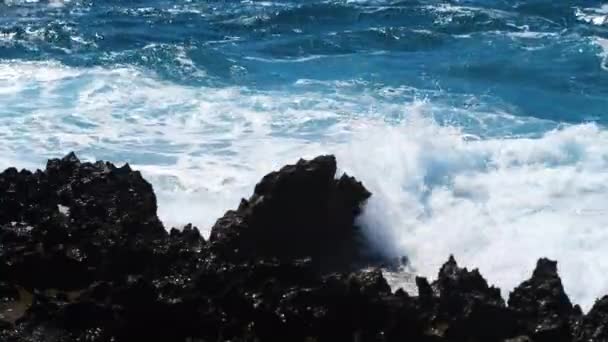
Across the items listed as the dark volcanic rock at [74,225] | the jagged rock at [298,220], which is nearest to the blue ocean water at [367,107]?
the jagged rock at [298,220]

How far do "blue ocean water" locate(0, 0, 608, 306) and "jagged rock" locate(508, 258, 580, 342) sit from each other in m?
2.26

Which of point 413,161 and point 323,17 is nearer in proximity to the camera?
point 413,161

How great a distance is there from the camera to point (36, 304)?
708 centimetres

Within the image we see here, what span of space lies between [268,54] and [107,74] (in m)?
4.20

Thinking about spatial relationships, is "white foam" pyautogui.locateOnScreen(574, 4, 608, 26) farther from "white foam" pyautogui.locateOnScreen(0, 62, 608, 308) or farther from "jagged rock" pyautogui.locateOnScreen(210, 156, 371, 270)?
"jagged rock" pyautogui.locateOnScreen(210, 156, 371, 270)

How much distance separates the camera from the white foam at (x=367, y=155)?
10.7 meters

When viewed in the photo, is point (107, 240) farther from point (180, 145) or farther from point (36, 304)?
point (180, 145)

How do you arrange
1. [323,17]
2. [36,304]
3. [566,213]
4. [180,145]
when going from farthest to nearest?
[323,17] < [180,145] < [566,213] < [36,304]

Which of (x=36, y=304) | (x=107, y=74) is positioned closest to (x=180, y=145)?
(x=107, y=74)

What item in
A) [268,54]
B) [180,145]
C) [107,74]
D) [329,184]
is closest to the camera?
[329,184]

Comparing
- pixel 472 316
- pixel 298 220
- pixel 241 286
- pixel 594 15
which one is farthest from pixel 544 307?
pixel 594 15

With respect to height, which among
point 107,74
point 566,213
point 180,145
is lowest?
point 566,213

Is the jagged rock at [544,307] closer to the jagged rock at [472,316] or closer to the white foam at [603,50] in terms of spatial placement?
the jagged rock at [472,316]

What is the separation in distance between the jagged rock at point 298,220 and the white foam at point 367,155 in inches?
30.5
